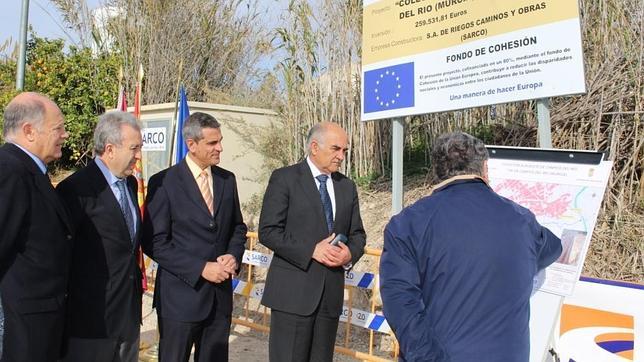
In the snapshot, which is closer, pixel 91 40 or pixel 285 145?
pixel 285 145

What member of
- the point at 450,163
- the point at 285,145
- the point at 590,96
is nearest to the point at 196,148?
the point at 450,163

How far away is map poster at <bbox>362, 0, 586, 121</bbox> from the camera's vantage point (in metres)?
3.71

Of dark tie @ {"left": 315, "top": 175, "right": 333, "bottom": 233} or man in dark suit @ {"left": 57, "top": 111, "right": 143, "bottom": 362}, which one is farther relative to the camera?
dark tie @ {"left": 315, "top": 175, "right": 333, "bottom": 233}

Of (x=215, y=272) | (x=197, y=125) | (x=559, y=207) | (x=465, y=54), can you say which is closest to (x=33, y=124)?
(x=197, y=125)

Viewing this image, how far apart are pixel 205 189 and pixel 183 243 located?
375mm

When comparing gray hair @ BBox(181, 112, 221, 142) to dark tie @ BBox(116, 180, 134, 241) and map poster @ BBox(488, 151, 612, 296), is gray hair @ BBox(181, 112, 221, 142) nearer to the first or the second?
dark tie @ BBox(116, 180, 134, 241)

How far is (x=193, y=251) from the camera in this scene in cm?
349

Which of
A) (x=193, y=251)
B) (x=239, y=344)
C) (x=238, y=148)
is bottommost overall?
(x=239, y=344)

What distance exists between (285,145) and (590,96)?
15.0 ft

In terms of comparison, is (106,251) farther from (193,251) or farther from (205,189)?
(205,189)

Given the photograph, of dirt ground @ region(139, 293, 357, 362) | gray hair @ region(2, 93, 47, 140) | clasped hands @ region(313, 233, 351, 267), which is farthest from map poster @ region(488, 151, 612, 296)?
dirt ground @ region(139, 293, 357, 362)

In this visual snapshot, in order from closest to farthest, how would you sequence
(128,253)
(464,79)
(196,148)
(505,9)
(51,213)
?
(51,213) < (128,253) < (196,148) < (505,9) < (464,79)

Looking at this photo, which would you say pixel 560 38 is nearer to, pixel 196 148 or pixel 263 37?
pixel 196 148

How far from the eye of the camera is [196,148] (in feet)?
11.7
